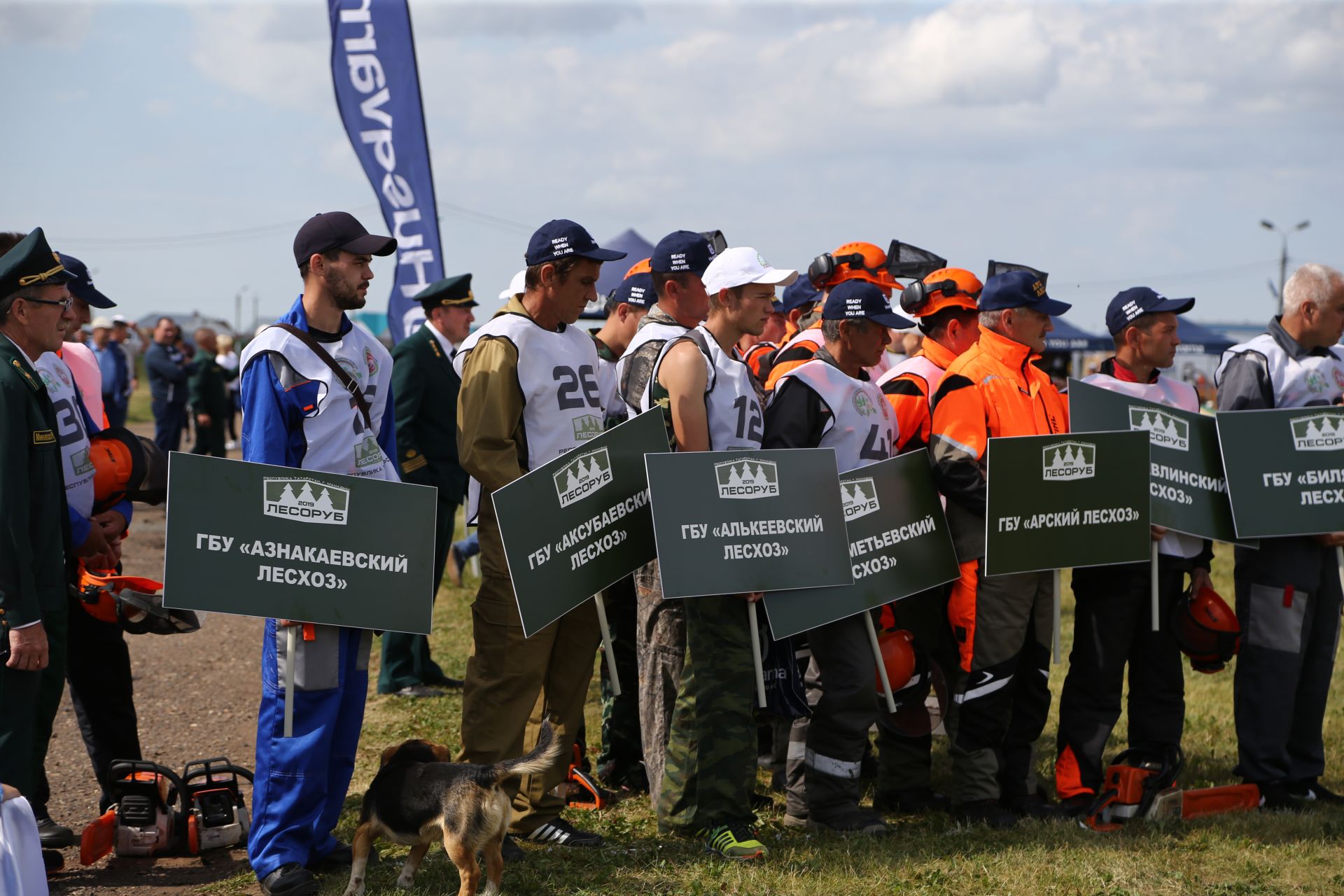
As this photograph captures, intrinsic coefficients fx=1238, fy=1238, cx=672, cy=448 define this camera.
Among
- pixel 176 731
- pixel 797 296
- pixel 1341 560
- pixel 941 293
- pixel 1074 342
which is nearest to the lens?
pixel 1341 560

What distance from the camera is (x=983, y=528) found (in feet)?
18.8

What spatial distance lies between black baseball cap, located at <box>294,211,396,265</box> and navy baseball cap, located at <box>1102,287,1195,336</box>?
11.6 ft

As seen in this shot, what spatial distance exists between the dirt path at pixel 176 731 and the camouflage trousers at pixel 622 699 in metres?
1.85

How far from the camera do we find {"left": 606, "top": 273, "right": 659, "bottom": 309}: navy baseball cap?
7027mm

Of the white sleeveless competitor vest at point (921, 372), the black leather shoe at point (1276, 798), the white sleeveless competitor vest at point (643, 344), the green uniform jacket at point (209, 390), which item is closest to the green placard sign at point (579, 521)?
the white sleeveless competitor vest at point (643, 344)

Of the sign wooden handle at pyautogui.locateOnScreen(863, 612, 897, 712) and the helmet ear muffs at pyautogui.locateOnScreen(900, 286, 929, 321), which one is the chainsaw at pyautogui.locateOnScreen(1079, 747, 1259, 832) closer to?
the sign wooden handle at pyautogui.locateOnScreen(863, 612, 897, 712)

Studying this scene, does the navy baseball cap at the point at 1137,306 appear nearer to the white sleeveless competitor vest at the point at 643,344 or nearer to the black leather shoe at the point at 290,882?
the white sleeveless competitor vest at the point at 643,344

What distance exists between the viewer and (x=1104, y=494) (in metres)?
5.75

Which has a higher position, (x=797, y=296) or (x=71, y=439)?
(x=797, y=296)

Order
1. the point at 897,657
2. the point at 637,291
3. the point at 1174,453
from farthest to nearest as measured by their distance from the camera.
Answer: the point at 637,291 < the point at 1174,453 < the point at 897,657

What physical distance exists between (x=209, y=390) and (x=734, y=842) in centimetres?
1576

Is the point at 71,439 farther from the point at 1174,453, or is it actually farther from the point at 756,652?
the point at 1174,453

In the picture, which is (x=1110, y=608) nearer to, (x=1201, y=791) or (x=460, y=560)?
(x=1201, y=791)

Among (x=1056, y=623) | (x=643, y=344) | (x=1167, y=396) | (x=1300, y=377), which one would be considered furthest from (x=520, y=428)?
(x=1300, y=377)
